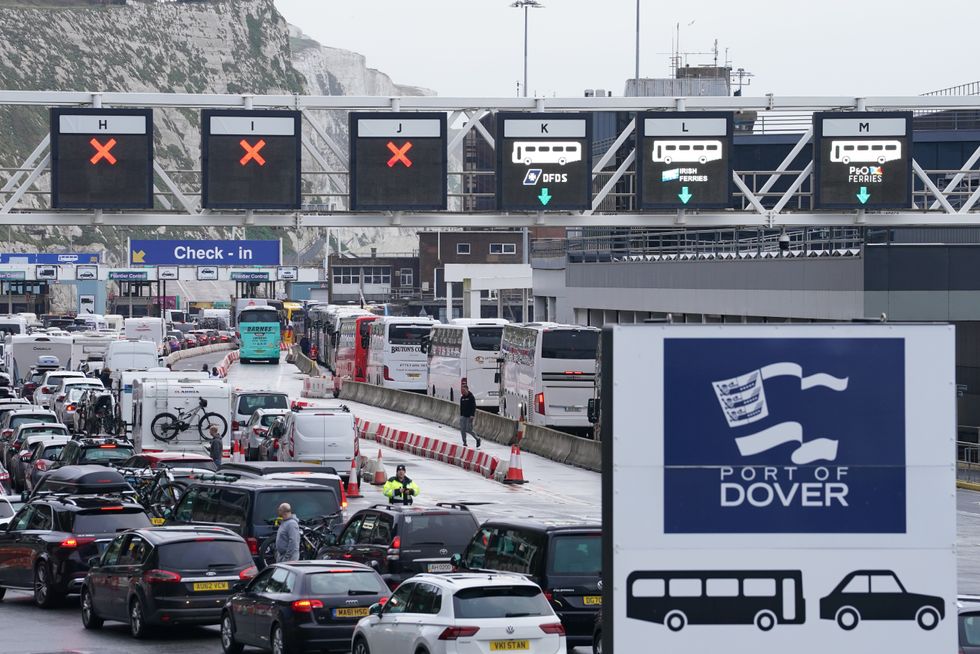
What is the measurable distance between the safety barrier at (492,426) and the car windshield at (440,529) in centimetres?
1269

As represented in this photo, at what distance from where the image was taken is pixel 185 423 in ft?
132

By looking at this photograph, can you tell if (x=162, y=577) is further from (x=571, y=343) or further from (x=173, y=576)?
(x=571, y=343)

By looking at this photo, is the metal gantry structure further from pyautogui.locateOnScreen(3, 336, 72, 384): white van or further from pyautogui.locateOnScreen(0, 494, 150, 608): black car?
pyautogui.locateOnScreen(3, 336, 72, 384): white van

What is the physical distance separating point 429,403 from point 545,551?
44.0 m

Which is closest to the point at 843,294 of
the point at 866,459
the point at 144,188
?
the point at 144,188

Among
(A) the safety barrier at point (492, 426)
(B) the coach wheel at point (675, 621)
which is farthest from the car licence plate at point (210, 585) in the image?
(A) the safety barrier at point (492, 426)

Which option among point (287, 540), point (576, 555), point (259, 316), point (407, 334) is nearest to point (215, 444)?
point (287, 540)

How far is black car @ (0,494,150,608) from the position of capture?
78.6 feet

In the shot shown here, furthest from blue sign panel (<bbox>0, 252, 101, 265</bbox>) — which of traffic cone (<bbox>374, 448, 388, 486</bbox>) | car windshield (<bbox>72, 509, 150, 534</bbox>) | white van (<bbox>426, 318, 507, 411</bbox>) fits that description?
car windshield (<bbox>72, 509, 150, 534</bbox>)

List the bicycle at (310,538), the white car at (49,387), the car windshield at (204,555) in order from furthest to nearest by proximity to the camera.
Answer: the white car at (49,387)
the bicycle at (310,538)
the car windshield at (204,555)

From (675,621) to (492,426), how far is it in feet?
143

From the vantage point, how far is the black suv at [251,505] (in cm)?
2509

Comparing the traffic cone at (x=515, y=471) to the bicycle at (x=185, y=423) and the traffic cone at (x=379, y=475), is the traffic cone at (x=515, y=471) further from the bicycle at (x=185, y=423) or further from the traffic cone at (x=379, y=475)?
the bicycle at (x=185, y=423)

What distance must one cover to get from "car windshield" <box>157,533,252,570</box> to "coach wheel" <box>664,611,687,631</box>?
1132 cm
